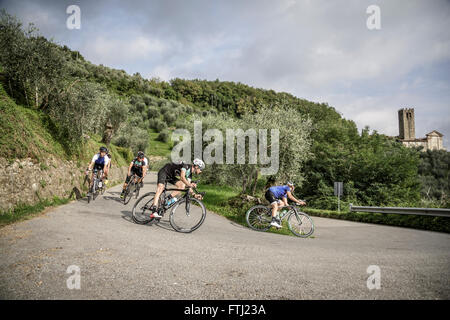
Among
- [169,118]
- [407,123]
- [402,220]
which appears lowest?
[402,220]

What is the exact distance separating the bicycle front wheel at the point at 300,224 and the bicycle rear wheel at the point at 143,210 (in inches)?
197

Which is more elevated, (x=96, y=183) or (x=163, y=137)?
(x=163, y=137)

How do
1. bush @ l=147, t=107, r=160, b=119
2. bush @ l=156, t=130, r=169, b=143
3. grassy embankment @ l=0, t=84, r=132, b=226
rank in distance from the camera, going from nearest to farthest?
grassy embankment @ l=0, t=84, r=132, b=226 < bush @ l=156, t=130, r=169, b=143 < bush @ l=147, t=107, r=160, b=119

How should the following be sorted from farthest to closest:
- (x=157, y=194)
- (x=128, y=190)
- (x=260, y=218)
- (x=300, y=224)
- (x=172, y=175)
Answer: (x=128, y=190), (x=260, y=218), (x=300, y=224), (x=172, y=175), (x=157, y=194)

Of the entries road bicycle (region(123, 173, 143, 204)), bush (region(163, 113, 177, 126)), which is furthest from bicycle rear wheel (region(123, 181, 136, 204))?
bush (region(163, 113, 177, 126))

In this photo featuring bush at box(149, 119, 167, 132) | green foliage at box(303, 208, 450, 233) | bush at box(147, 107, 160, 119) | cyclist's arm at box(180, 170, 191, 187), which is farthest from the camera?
bush at box(147, 107, 160, 119)

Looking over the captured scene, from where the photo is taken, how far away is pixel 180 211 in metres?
6.59

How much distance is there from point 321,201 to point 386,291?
72.9 ft

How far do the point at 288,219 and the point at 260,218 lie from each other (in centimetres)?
104

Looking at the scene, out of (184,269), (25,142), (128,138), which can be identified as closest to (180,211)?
(184,269)

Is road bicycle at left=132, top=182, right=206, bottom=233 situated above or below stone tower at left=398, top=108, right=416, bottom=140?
below

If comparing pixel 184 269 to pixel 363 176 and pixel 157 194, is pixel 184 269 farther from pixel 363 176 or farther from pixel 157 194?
pixel 363 176

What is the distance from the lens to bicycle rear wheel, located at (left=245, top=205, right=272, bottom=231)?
8.72 m

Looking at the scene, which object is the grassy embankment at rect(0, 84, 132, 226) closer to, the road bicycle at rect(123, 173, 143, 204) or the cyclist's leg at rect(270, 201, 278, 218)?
the road bicycle at rect(123, 173, 143, 204)
